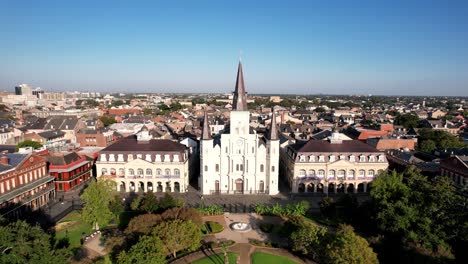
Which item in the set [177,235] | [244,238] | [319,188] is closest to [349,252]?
[244,238]

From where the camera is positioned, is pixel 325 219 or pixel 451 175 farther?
pixel 451 175

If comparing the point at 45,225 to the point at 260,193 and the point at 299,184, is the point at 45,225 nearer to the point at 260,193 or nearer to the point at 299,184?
the point at 260,193

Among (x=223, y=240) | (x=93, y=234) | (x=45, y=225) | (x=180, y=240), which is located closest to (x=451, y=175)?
(x=223, y=240)

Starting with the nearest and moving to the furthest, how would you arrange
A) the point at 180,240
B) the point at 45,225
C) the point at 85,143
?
1. the point at 180,240
2. the point at 45,225
3. the point at 85,143

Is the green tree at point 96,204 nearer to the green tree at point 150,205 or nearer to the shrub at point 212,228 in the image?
the green tree at point 150,205

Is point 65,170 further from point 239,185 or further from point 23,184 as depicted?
point 239,185
